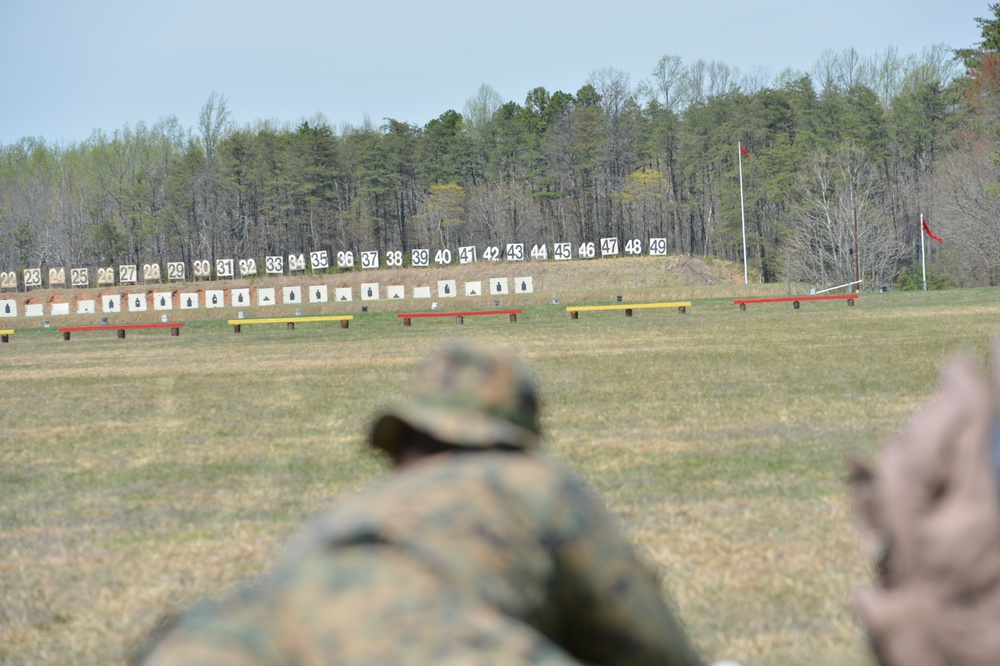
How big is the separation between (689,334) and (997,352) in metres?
27.5

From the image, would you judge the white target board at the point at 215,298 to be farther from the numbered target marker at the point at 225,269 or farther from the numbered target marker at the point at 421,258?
the numbered target marker at the point at 421,258

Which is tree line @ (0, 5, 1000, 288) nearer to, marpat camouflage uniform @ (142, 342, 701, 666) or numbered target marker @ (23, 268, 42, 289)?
numbered target marker @ (23, 268, 42, 289)

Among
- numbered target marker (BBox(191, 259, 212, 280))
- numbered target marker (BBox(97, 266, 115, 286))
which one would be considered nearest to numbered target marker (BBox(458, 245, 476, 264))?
numbered target marker (BBox(191, 259, 212, 280))

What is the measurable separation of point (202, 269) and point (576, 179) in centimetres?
3049

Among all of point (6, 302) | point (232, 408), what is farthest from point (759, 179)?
point (232, 408)

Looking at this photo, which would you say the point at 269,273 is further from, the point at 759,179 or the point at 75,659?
the point at 75,659

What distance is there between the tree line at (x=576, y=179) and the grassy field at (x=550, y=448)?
56.7 m

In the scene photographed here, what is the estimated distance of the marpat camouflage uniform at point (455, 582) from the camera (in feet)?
5.91

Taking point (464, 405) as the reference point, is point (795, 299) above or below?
below

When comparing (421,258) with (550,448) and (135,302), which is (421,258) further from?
(550,448)

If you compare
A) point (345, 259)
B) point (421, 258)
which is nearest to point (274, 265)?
point (345, 259)

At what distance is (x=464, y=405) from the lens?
2.39m

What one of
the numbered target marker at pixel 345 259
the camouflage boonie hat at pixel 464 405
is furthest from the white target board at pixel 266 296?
the camouflage boonie hat at pixel 464 405

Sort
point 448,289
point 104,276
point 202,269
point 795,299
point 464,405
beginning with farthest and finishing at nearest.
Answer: point 202,269
point 104,276
point 448,289
point 795,299
point 464,405
